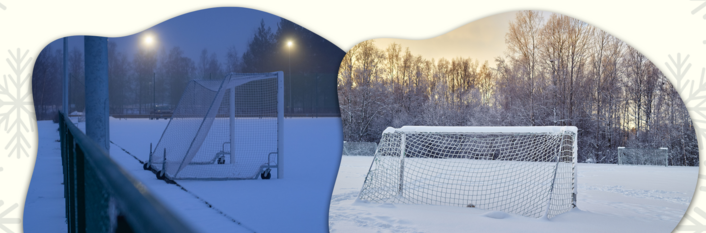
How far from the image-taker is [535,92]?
3082mm

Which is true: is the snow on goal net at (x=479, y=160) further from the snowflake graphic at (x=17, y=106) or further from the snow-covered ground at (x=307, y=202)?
the snowflake graphic at (x=17, y=106)

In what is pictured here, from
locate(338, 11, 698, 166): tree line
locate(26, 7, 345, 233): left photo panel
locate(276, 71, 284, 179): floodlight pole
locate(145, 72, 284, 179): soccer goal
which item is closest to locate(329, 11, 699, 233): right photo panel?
locate(338, 11, 698, 166): tree line

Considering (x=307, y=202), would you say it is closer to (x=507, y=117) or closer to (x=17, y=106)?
(x=17, y=106)

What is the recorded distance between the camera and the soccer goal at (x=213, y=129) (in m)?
2.44

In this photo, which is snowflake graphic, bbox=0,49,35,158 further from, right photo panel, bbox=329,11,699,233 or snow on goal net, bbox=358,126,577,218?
snow on goal net, bbox=358,126,577,218

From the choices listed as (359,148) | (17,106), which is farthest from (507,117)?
(17,106)

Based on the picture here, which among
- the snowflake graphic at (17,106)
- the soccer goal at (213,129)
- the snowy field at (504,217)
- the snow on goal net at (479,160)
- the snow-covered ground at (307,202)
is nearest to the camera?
the snowflake graphic at (17,106)

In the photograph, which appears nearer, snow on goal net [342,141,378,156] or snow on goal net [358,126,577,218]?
snow on goal net [342,141,378,156]

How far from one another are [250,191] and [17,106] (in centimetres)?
108

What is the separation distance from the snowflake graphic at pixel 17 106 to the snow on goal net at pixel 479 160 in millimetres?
1231

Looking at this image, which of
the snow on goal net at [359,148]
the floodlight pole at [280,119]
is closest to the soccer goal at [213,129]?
the floodlight pole at [280,119]

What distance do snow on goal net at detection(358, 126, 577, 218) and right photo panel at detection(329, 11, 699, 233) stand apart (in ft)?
0.06

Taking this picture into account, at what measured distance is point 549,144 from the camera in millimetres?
4133

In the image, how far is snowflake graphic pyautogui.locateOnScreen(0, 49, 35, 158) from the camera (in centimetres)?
130
